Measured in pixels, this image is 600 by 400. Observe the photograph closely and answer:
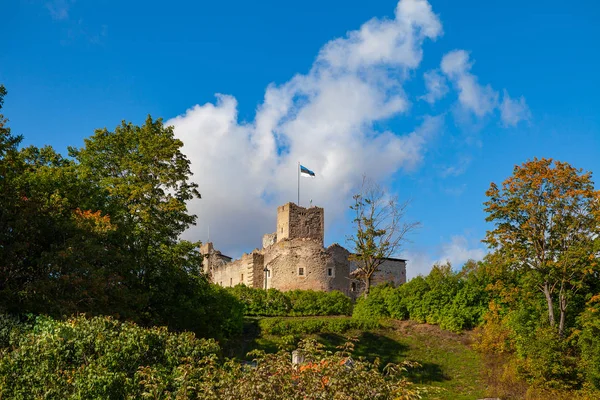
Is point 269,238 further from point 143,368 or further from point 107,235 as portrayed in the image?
point 143,368

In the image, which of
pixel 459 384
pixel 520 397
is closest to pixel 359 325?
pixel 459 384

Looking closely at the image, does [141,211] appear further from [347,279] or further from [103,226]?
[347,279]

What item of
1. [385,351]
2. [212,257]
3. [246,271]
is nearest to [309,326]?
[385,351]

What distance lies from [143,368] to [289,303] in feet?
88.8

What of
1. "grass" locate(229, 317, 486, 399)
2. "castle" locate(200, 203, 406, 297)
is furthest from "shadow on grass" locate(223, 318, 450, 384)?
"castle" locate(200, 203, 406, 297)

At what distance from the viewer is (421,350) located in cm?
3006

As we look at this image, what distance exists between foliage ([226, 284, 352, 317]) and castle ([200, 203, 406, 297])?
22.1 feet

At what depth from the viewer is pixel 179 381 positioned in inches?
470

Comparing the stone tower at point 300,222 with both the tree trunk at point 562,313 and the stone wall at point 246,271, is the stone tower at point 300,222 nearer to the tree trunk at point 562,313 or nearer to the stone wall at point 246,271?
the stone wall at point 246,271

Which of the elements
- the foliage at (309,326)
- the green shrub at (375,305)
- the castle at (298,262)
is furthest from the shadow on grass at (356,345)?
the castle at (298,262)

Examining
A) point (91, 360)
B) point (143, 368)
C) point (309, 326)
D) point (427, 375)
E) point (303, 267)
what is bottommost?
point (427, 375)

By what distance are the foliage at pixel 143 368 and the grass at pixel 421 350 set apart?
1297 cm

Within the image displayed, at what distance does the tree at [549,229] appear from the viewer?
2559 centimetres

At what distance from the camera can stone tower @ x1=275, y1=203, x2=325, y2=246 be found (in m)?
50.8
